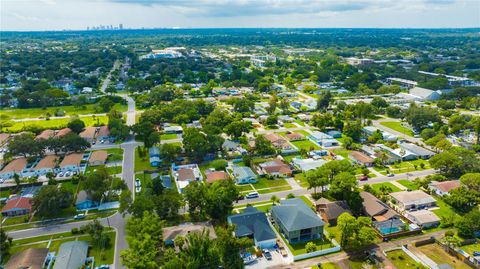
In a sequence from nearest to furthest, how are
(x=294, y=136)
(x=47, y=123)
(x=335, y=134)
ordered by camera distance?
1. (x=294, y=136)
2. (x=335, y=134)
3. (x=47, y=123)

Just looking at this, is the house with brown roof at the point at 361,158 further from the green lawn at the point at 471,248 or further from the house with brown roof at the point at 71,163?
the house with brown roof at the point at 71,163

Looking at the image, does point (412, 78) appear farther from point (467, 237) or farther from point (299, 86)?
point (467, 237)

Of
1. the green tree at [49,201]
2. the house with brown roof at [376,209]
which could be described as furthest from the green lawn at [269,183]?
the green tree at [49,201]

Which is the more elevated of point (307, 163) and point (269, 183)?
point (307, 163)

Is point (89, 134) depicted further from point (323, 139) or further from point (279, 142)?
point (323, 139)

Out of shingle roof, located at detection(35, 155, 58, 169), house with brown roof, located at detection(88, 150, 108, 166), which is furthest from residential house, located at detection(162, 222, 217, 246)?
shingle roof, located at detection(35, 155, 58, 169)

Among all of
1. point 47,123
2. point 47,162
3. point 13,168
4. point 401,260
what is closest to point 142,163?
point 47,162
